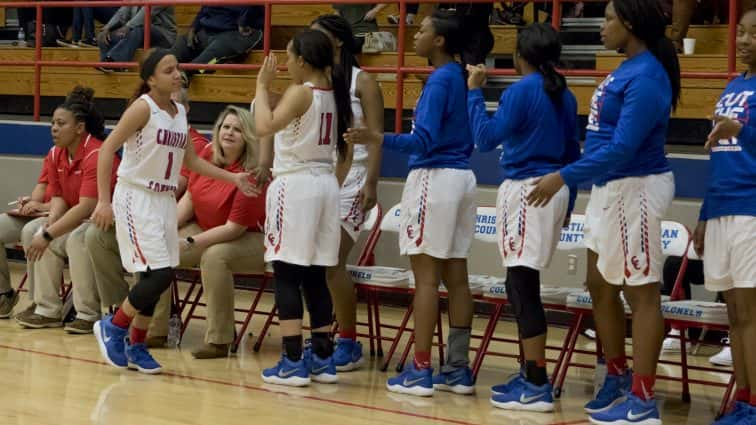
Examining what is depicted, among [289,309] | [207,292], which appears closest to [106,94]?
[207,292]

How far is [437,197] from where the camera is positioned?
5875 mm

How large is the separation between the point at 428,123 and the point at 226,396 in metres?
1.45

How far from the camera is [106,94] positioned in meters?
10.7

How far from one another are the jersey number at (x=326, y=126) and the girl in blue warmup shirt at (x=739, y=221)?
170 cm

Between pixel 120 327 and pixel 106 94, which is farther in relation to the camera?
pixel 106 94

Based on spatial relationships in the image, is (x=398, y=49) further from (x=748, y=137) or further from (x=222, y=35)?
(x=748, y=137)

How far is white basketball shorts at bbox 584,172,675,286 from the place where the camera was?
203 inches

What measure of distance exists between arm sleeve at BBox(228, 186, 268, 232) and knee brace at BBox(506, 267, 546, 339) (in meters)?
1.78

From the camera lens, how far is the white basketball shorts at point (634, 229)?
5.16 meters

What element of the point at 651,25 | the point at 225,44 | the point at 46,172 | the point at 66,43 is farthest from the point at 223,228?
the point at 66,43

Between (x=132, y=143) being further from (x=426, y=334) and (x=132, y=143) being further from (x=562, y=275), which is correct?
(x=562, y=275)

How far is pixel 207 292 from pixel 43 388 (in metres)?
1.20

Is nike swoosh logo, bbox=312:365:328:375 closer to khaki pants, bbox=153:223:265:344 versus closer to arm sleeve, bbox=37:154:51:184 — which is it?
khaki pants, bbox=153:223:265:344

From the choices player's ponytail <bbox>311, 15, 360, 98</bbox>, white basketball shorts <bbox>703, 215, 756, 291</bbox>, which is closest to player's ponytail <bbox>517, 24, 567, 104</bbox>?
white basketball shorts <bbox>703, 215, 756, 291</bbox>
